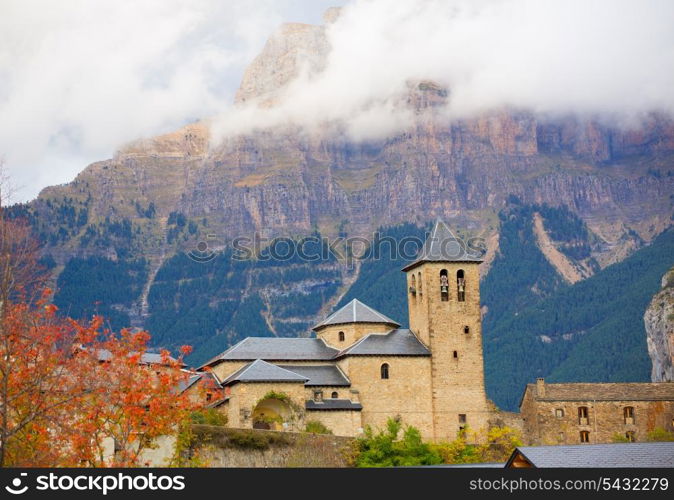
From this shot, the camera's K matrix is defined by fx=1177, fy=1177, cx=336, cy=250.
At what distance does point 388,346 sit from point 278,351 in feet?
27.8

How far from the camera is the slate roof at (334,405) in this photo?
82.4 meters

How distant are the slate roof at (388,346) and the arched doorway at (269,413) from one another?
710cm

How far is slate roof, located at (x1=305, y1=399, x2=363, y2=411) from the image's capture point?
270ft

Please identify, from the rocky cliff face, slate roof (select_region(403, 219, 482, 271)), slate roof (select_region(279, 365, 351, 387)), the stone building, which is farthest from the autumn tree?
the rocky cliff face

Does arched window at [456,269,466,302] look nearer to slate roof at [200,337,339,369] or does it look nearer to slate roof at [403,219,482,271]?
slate roof at [403,219,482,271]

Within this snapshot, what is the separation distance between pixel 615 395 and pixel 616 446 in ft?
164

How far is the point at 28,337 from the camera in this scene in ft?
131

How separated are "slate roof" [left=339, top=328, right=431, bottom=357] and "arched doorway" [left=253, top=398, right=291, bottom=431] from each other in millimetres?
7100

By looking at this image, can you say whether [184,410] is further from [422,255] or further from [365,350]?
[422,255]

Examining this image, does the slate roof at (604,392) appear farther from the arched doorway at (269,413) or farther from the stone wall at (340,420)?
the arched doorway at (269,413)

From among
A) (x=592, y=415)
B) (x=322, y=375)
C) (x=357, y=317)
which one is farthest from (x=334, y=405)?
(x=592, y=415)

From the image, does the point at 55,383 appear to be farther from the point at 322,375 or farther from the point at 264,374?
the point at 322,375

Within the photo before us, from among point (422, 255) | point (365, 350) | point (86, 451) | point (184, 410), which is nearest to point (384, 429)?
point (365, 350)
